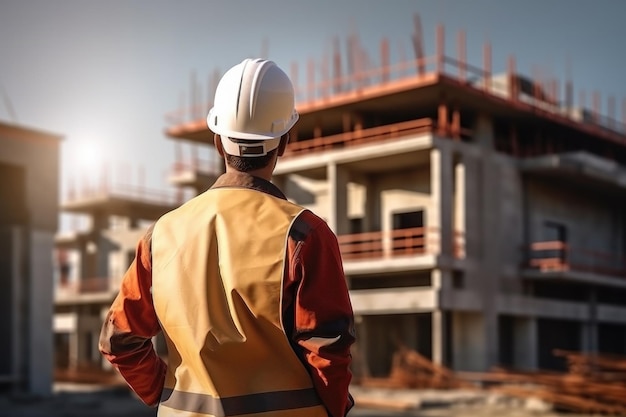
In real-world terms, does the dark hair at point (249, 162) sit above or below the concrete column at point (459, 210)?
below

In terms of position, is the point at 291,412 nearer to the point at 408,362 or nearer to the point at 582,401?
the point at 582,401

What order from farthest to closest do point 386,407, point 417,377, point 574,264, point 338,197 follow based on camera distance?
point 574,264, point 338,197, point 417,377, point 386,407

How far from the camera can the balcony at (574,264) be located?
88.4ft

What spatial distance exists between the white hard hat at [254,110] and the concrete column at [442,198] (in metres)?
22.6

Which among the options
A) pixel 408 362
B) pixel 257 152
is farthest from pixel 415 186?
pixel 257 152

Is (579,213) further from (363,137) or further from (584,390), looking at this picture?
(584,390)

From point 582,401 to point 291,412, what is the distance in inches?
616

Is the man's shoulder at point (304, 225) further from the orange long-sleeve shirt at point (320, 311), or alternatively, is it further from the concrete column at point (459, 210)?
the concrete column at point (459, 210)

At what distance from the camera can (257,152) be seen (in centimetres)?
237

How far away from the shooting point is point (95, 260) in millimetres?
46531

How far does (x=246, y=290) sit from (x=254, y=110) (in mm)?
483

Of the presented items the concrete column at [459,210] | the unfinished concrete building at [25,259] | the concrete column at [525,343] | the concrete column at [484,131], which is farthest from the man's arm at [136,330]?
the concrete column at [525,343]

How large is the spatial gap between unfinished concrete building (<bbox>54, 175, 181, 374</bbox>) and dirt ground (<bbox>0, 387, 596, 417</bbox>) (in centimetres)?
1947

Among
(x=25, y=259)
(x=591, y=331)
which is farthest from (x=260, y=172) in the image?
(x=591, y=331)
